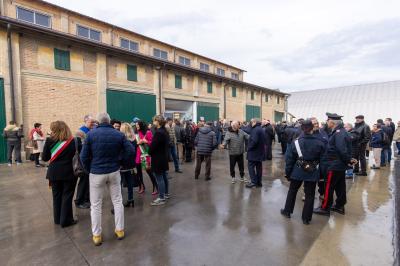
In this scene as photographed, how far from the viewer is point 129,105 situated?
14.3 m

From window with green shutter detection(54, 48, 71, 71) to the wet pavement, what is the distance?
25.8ft

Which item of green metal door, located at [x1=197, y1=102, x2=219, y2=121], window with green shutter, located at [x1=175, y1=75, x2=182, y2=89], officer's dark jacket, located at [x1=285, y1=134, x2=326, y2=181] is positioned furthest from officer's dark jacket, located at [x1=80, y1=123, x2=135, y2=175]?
green metal door, located at [x1=197, y1=102, x2=219, y2=121]

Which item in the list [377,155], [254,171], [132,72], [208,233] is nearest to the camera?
[208,233]

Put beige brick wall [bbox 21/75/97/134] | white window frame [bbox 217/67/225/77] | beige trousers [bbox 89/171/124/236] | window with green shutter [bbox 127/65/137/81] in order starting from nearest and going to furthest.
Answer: beige trousers [bbox 89/171/124/236] < beige brick wall [bbox 21/75/97/134] < window with green shutter [bbox 127/65/137/81] < white window frame [bbox 217/67/225/77]

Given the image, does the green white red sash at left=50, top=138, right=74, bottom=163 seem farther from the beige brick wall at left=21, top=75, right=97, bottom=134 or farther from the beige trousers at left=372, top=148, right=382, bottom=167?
the beige trousers at left=372, top=148, right=382, bottom=167

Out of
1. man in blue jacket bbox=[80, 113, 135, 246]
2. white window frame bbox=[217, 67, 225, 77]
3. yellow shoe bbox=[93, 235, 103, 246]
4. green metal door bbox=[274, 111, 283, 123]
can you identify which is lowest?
yellow shoe bbox=[93, 235, 103, 246]

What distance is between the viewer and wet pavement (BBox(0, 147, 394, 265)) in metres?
2.97

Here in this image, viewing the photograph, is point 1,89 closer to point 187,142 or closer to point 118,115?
point 118,115

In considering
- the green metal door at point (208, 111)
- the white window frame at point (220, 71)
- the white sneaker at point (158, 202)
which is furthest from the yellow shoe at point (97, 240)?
the white window frame at point (220, 71)

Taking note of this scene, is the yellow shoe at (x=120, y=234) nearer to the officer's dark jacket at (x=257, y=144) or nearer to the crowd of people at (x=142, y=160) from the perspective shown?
the crowd of people at (x=142, y=160)

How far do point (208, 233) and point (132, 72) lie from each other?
522 inches

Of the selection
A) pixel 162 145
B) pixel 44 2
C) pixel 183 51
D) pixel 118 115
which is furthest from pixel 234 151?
pixel 183 51

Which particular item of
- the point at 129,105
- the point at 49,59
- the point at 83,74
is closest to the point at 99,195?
the point at 49,59

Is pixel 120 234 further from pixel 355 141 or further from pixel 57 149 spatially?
pixel 355 141
